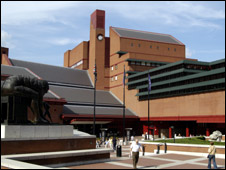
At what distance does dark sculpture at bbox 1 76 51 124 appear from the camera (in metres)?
21.6

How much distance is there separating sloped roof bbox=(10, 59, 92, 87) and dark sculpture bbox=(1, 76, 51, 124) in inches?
2079

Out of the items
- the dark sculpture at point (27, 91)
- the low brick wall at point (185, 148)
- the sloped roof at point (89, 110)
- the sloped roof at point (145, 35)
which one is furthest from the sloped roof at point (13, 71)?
the dark sculpture at point (27, 91)

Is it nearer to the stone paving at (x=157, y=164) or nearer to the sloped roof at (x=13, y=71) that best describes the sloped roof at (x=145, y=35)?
the sloped roof at (x=13, y=71)

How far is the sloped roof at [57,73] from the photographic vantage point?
77.1 meters

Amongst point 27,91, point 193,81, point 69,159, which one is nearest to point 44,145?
point 69,159

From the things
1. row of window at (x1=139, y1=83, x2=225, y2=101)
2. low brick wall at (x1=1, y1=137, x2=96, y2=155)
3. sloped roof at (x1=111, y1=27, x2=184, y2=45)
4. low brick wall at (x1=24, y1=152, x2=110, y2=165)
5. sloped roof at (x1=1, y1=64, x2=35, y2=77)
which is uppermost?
sloped roof at (x1=111, y1=27, x2=184, y2=45)

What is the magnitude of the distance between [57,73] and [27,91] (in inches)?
2389

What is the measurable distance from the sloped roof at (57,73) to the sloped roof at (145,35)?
54.0 ft

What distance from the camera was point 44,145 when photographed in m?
20.8

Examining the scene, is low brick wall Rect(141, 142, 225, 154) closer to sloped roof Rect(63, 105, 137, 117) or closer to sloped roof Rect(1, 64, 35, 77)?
sloped roof Rect(63, 105, 137, 117)

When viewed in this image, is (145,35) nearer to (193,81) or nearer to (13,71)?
(193,81)

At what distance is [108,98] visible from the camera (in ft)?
257

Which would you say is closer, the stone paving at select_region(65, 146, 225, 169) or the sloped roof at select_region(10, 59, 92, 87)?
the stone paving at select_region(65, 146, 225, 169)

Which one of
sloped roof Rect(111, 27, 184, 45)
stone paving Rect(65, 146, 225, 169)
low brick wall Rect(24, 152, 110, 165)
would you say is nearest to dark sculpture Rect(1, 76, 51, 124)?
low brick wall Rect(24, 152, 110, 165)
